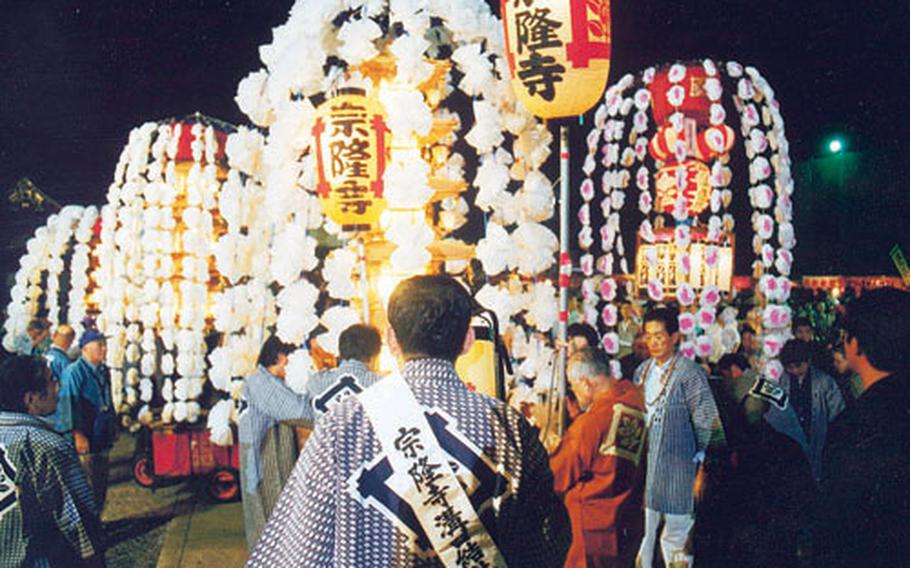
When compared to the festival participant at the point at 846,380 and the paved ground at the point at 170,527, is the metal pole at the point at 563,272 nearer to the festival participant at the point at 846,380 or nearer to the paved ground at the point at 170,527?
the festival participant at the point at 846,380

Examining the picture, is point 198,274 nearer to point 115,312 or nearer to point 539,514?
point 115,312

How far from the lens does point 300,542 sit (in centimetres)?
220

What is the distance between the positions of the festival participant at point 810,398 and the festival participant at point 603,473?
212 centimetres

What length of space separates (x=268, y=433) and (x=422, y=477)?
3857mm

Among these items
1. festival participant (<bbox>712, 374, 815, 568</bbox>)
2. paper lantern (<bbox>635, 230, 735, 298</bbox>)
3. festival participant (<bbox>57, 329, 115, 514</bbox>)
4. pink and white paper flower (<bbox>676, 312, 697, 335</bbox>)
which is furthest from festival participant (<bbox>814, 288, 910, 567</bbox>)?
paper lantern (<bbox>635, 230, 735, 298</bbox>)

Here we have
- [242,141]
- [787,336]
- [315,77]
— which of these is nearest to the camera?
[315,77]

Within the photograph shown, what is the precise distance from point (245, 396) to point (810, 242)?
2638 centimetres

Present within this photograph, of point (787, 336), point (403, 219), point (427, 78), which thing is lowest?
point (787, 336)

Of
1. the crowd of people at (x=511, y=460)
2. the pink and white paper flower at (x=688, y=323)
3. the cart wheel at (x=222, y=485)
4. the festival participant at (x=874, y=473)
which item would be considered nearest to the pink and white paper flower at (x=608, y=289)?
the pink and white paper flower at (x=688, y=323)

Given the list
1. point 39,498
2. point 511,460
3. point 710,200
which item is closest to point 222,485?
point 39,498

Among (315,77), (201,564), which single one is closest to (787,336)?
(315,77)

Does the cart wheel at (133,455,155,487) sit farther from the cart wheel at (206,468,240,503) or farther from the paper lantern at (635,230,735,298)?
the paper lantern at (635,230,735,298)

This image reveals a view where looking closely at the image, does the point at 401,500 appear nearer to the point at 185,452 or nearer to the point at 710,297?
the point at 185,452

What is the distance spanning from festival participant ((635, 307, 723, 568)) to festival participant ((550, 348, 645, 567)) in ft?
2.51
